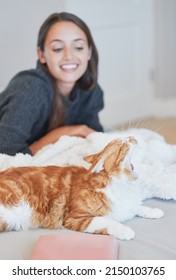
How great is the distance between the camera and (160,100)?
321 centimetres

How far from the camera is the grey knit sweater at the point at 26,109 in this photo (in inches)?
54.8

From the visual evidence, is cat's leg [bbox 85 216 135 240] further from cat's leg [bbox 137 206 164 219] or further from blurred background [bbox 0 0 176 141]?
blurred background [bbox 0 0 176 141]

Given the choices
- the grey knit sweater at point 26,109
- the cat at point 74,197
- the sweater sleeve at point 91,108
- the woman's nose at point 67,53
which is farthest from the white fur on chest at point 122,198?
the sweater sleeve at point 91,108

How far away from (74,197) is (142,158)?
0.34 m

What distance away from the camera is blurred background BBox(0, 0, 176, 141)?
2816 millimetres

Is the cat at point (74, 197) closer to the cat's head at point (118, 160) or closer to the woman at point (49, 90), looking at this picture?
the cat's head at point (118, 160)

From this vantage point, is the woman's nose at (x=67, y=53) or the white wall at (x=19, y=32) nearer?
the woman's nose at (x=67, y=53)

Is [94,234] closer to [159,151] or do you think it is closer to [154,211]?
Result: [154,211]

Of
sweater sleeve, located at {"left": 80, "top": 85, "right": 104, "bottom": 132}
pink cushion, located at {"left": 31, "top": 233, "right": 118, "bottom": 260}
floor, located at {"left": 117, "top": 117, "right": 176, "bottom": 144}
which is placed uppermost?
sweater sleeve, located at {"left": 80, "top": 85, "right": 104, "bottom": 132}

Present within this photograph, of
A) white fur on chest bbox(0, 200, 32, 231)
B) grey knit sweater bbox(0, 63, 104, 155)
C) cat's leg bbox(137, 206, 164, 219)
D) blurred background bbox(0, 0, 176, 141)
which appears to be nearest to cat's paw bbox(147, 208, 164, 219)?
cat's leg bbox(137, 206, 164, 219)

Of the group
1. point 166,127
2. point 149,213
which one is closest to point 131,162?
point 149,213
